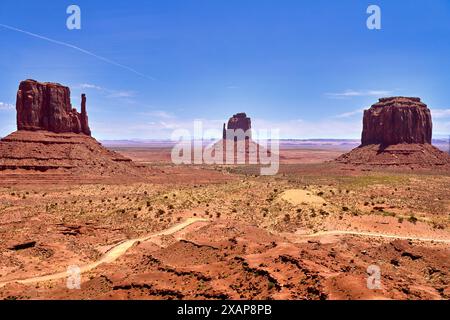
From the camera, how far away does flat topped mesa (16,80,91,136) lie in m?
74.4

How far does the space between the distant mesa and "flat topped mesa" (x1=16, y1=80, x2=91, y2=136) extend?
84.2 meters

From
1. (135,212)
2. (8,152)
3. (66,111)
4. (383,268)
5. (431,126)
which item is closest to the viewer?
(383,268)

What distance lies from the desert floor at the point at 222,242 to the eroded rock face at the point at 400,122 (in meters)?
61.8

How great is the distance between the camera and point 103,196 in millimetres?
52469

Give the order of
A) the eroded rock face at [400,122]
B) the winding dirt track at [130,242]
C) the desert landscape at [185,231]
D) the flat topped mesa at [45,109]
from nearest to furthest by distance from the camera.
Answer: the desert landscape at [185,231]
the winding dirt track at [130,242]
the flat topped mesa at [45,109]
the eroded rock face at [400,122]

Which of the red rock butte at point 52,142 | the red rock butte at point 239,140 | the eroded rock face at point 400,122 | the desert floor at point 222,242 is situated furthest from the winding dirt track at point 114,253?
the red rock butte at point 239,140

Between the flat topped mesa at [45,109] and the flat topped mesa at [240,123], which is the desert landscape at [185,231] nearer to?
the flat topped mesa at [45,109]

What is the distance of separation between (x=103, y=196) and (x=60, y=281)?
31.2 metres

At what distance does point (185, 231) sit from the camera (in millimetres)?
33594

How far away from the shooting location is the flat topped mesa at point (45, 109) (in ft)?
244

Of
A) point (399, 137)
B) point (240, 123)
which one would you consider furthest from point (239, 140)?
Answer: point (399, 137)

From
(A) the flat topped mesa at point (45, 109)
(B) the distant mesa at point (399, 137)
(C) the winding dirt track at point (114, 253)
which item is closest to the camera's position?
(C) the winding dirt track at point (114, 253)

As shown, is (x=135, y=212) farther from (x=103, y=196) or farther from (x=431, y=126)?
(x=431, y=126)
